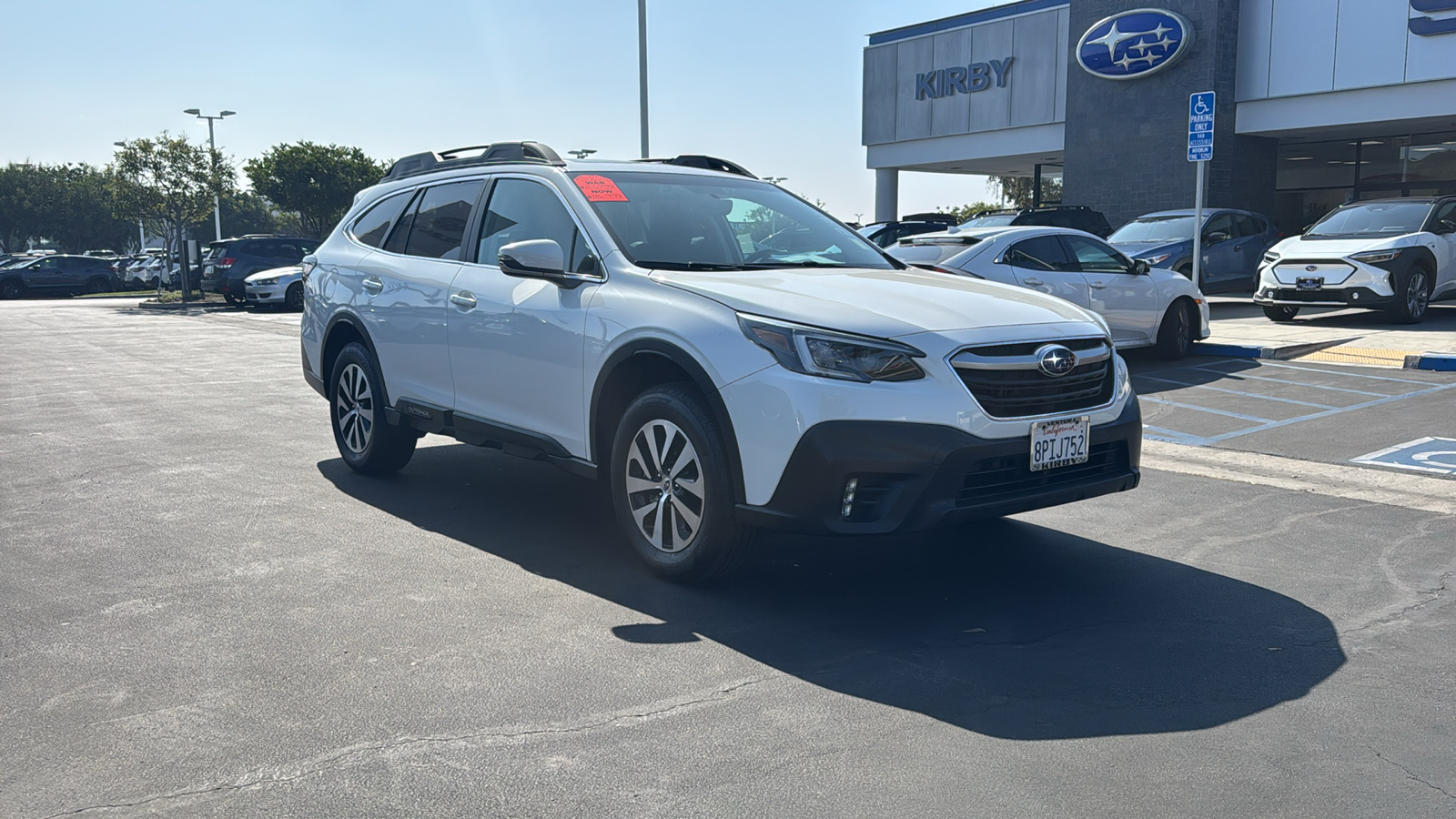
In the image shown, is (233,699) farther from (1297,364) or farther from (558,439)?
→ (1297,364)

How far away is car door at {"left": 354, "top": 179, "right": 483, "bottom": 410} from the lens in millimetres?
6453

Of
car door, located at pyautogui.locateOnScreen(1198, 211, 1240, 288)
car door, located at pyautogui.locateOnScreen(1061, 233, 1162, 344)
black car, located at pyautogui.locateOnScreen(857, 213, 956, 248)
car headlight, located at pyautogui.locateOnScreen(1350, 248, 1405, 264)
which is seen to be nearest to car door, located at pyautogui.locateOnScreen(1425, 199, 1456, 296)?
car headlight, located at pyautogui.locateOnScreen(1350, 248, 1405, 264)

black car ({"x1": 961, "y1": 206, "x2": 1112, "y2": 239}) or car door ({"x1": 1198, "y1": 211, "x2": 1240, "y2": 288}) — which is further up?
black car ({"x1": 961, "y1": 206, "x2": 1112, "y2": 239})

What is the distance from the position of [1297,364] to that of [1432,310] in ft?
23.0

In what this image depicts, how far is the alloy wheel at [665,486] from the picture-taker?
4863 mm

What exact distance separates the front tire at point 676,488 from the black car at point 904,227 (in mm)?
15435

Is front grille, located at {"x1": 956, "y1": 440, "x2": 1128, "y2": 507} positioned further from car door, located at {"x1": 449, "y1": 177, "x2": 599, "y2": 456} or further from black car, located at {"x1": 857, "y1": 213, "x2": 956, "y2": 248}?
black car, located at {"x1": 857, "y1": 213, "x2": 956, "y2": 248}

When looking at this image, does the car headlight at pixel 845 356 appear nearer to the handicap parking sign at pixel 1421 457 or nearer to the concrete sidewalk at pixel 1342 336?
the handicap parking sign at pixel 1421 457

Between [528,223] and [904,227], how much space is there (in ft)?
54.3

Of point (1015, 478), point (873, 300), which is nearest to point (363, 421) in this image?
point (873, 300)

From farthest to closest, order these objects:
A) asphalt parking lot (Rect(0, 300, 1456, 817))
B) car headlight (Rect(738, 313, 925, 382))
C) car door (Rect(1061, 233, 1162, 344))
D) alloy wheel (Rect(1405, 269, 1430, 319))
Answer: alloy wheel (Rect(1405, 269, 1430, 319)) < car door (Rect(1061, 233, 1162, 344)) < car headlight (Rect(738, 313, 925, 382)) < asphalt parking lot (Rect(0, 300, 1456, 817))

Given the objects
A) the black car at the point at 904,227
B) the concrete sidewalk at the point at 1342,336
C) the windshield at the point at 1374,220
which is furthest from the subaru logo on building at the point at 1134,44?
the windshield at the point at 1374,220

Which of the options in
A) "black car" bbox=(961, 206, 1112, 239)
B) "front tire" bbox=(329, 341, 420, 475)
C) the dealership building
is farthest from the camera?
the dealership building

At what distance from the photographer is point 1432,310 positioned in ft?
58.0
